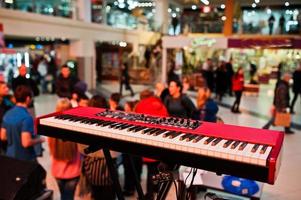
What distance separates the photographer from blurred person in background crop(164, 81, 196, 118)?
4.26 metres

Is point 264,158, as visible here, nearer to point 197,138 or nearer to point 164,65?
point 197,138

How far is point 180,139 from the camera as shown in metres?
1.72

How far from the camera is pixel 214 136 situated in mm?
1762

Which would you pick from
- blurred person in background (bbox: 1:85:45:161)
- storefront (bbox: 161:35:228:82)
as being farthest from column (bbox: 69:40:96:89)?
blurred person in background (bbox: 1:85:45:161)

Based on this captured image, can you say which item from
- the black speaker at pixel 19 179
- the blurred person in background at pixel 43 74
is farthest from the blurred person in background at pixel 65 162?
the blurred person in background at pixel 43 74

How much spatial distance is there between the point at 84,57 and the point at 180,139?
13024 mm

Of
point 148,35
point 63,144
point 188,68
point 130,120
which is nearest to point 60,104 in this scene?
point 63,144

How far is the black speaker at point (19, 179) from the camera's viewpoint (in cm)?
263

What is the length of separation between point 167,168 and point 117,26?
52.4 ft

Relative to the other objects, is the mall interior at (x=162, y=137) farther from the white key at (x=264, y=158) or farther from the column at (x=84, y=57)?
the column at (x=84, y=57)

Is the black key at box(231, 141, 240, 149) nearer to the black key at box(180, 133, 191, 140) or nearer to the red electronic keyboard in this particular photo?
the red electronic keyboard

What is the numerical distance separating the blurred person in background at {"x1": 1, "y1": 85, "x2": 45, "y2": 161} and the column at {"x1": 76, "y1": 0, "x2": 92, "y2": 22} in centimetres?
1113

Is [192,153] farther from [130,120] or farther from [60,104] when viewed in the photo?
[60,104]

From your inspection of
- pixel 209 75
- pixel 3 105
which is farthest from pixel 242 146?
pixel 209 75
